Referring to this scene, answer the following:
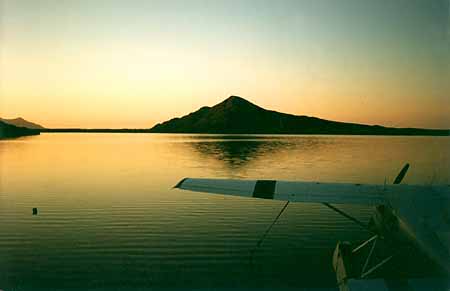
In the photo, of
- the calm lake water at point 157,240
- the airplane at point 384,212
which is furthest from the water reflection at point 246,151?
the airplane at point 384,212

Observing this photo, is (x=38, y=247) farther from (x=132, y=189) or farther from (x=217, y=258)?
(x=132, y=189)

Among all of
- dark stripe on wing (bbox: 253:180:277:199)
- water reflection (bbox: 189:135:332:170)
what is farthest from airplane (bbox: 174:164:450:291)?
water reflection (bbox: 189:135:332:170)

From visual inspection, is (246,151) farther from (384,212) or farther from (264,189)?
(384,212)

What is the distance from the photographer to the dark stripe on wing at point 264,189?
9227 mm

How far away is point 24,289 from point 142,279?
104 inches

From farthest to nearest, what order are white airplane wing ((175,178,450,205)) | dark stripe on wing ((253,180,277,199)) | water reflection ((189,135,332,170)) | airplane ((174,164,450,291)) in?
water reflection ((189,135,332,170)) < dark stripe on wing ((253,180,277,199)) < white airplane wing ((175,178,450,205)) < airplane ((174,164,450,291))

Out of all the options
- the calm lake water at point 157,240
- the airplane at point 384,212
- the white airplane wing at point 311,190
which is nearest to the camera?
the airplane at point 384,212

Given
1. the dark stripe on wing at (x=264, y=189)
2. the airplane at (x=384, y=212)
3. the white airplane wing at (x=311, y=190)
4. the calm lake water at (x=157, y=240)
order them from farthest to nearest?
the calm lake water at (x=157, y=240) < the dark stripe on wing at (x=264, y=189) < the white airplane wing at (x=311, y=190) < the airplane at (x=384, y=212)

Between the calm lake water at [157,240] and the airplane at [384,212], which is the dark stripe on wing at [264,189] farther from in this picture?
the calm lake water at [157,240]

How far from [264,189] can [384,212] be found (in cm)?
246

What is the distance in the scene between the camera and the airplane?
6.77 meters

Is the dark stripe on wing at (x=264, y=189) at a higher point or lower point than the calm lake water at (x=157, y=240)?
higher

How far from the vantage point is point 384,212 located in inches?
345

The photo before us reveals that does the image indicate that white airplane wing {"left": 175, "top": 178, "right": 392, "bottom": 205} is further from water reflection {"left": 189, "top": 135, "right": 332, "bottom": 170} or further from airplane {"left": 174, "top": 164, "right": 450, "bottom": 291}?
water reflection {"left": 189, "top": 135, "right": 332, "bottom": 170}
